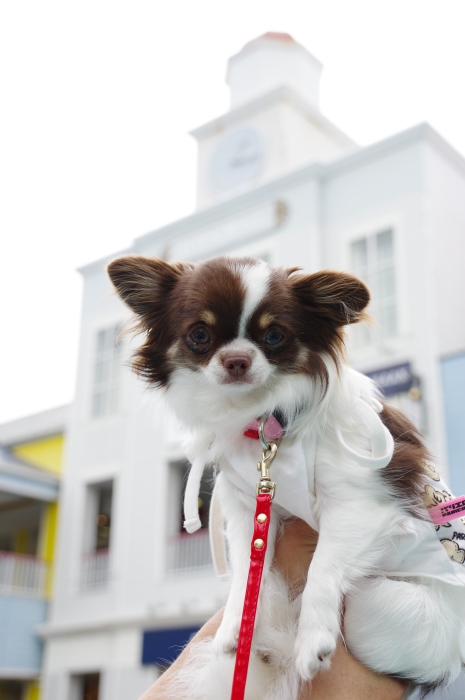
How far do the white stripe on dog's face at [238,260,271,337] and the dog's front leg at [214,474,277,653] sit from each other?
515 mm

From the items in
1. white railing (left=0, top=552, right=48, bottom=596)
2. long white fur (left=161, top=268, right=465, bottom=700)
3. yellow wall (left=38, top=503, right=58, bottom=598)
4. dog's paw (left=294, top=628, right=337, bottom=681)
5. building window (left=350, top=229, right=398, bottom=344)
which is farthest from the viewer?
yellow wall (left=38, top=503, right=58, bottom=598)

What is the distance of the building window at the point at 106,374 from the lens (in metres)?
15.2

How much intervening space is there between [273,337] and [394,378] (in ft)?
29.4

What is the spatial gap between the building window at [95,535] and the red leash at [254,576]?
13447mm

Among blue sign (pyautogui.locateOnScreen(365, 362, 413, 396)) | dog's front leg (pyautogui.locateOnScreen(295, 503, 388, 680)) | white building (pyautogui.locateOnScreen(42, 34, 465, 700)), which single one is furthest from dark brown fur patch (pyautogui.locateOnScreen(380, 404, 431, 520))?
blue sign (pyautogui.locateOnScreen(365, 362, 413, 396))

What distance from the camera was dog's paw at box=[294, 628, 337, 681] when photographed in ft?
5.91

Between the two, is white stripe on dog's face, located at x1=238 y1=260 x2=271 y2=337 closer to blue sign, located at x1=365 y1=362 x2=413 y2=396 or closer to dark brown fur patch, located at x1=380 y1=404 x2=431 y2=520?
dark brown fur patch, located at x1=380 y1=404 x2=431 y2=520

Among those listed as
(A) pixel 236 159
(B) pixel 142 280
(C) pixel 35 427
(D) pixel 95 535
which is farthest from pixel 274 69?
(B) pixel 142 280

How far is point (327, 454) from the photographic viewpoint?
6.71 ft

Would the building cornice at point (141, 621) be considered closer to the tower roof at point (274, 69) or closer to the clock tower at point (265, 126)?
the clock tower at point (265, 126)

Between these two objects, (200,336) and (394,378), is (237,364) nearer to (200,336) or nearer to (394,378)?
(200,336)

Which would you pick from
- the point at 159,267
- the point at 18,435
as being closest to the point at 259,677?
the point at 159,267

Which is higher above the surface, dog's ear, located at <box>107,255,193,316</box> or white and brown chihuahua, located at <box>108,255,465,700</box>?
dog's ear, located at <box>107,255,193,316</box>

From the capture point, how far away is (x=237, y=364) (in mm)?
2021
